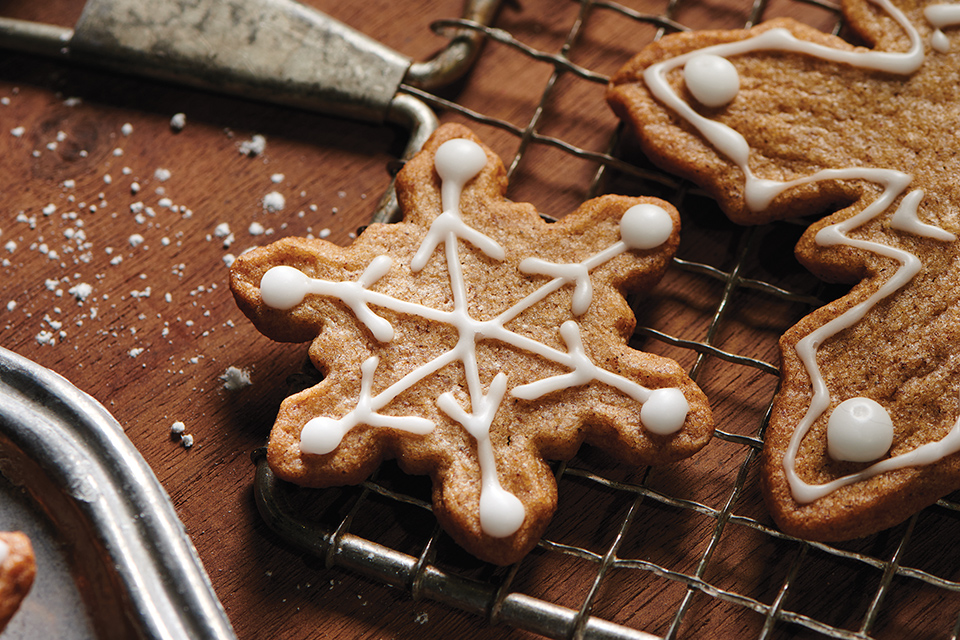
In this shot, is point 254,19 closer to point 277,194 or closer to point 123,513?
point 277,194

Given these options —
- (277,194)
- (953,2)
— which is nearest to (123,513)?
(277,194)

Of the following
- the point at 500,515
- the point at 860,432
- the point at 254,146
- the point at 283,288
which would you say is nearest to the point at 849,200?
the point at 860,432

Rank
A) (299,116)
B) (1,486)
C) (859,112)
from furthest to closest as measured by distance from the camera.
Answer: (299,116)
(859,112)
(1,486)

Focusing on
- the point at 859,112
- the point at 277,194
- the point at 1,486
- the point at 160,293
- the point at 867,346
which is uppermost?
the point at 859,112

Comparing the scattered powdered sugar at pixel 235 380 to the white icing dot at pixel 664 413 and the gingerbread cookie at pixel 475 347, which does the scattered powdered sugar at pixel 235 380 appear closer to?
the gingerbread cookie at pixel 475 347

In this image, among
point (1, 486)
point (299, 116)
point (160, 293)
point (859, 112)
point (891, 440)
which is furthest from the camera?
point (299, 116)

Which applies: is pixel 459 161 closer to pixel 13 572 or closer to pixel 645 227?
pixel 645 227
